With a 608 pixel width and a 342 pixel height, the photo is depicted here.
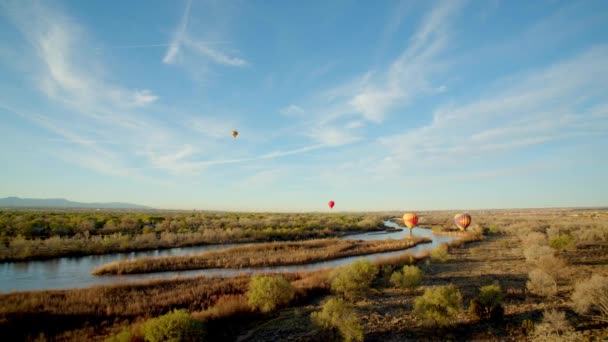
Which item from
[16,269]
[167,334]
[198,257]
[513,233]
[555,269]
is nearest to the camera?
[167,334]

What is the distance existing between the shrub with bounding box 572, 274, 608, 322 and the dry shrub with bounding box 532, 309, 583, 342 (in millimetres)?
1818

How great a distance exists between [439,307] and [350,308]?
3.06 meters

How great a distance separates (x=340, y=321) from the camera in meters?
9.88

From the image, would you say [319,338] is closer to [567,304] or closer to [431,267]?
[567,304]

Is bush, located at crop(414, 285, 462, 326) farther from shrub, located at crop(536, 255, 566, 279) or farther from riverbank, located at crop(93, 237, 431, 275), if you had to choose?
riverbank, located at crop(93, 237, 431, 275)

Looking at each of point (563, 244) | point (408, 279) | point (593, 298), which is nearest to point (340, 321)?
point (408, 279)

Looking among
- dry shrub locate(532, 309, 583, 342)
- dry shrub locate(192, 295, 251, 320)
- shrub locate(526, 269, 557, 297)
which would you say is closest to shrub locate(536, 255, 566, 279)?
shrub locate(526, 269, 557, 297)

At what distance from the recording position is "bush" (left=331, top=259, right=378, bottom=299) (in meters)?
15.1

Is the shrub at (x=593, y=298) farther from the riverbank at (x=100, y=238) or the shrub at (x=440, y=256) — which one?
the riverbank at (x=100, y=238)

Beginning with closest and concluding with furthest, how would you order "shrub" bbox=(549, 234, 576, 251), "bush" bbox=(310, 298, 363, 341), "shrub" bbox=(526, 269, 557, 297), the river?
"bush" bbox=(310, 298, 363, 341) → "shrub" bbox=(526, 269, 557, 297) → the river → "shrub" bbox=(549, 234, 576, 251)

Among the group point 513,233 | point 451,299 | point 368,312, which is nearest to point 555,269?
point 451,299

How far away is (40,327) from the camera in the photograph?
37.7ft

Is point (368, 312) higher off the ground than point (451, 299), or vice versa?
point (451, 299)

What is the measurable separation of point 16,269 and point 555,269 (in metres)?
34.3
